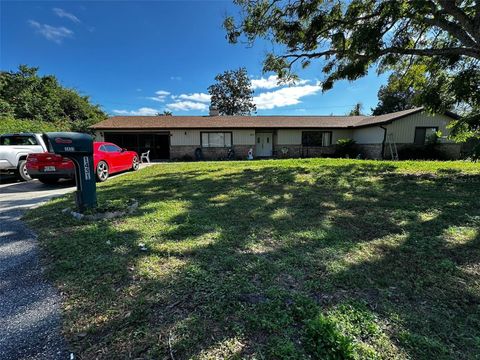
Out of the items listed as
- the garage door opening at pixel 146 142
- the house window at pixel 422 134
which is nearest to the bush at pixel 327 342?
the garage door opening at pixel 146 142

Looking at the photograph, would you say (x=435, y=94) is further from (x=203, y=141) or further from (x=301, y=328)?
(x=203, y=141)

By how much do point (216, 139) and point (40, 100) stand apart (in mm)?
19319

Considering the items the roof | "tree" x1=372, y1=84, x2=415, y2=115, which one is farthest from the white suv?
"tree" x1=372, y1=84, x2=415, y2=115

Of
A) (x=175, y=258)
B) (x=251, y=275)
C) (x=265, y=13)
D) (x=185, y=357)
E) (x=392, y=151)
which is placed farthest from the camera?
(x=392, y=151)

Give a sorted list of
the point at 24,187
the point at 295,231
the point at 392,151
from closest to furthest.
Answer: the point at 295,231
the point at 24,187
the point at 392,151

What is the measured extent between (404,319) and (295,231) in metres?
1.93

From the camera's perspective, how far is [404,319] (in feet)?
6.63

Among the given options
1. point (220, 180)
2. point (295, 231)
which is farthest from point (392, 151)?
point (295, 231)

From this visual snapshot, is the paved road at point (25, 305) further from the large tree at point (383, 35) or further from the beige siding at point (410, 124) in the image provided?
the beige siding at point (410, 124)

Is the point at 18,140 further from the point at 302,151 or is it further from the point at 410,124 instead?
the point at 410,124

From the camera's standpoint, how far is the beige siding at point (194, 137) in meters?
18.8

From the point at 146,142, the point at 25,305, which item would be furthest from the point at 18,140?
→ the point at 146,142

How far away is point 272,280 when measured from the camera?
2564mm

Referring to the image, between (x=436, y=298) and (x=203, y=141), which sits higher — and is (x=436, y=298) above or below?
below
